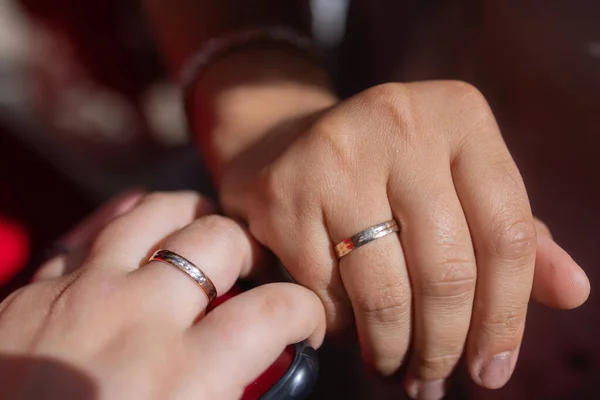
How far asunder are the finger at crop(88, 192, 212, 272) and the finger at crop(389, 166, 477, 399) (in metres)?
0.24

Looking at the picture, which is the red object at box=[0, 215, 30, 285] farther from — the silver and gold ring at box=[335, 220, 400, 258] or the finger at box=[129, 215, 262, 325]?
the silver and gold ring at box=[335, 220, 400, 258]

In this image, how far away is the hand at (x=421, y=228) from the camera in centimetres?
48

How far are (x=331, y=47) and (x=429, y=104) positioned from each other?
768 mm

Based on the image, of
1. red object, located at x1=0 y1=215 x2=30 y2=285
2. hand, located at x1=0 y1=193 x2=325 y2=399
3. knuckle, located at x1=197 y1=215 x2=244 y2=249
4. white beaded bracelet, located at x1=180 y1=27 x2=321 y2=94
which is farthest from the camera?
red object, located at x1=0 y1=215 x2=30 y2=285

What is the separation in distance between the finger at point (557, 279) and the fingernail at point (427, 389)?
14 centimetres

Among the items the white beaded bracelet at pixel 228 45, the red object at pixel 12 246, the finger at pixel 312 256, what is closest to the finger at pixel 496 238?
the finger at pixel 312 256

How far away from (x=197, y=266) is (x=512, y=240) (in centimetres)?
28

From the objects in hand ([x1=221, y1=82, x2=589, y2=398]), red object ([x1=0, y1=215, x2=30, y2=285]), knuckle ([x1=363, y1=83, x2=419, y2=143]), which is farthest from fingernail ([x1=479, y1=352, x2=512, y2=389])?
red object ([x1=0, y1=215, x2=30, y2=285])

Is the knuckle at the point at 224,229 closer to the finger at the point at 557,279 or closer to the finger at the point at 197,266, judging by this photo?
the finger at the point at 197,266

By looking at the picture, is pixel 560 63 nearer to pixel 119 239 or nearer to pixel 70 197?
pixel 119 239

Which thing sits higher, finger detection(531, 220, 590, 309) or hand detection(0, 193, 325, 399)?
hand detection(0, 193, 325, 399)

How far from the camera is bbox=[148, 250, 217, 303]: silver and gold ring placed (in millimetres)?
499

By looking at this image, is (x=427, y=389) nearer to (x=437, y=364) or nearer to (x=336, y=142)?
(x=437, y=364)

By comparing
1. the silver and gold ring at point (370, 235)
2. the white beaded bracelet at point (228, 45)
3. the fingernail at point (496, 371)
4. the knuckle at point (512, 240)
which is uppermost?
the white beaded bracelet at point (228, 45)
